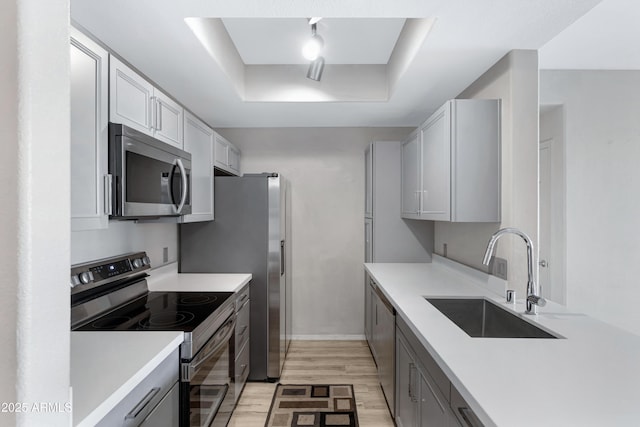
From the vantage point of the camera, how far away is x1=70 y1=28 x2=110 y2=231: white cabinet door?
4.18 ft

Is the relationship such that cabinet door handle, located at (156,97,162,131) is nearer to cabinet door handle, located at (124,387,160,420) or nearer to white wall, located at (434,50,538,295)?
cabinet door handle, located at (124,387,160,420)

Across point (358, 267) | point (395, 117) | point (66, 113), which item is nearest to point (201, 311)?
point (66, 113)

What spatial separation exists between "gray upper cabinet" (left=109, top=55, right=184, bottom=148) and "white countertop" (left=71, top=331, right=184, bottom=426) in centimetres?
92

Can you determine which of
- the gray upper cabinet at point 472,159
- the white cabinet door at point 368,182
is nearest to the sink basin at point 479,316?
the gray upper cabinet at point 472,159

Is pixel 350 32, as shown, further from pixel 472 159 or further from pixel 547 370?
pixel 547 370

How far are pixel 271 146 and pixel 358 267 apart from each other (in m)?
1.65

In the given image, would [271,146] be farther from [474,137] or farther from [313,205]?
[474,137]

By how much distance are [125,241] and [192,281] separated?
63 centimetres

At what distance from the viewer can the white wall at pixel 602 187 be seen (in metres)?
2.78

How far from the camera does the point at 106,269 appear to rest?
74.8 inches

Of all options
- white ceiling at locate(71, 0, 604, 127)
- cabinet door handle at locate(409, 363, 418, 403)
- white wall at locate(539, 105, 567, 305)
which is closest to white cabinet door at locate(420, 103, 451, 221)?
white ceiling at locate(71, 0, 604, 127)

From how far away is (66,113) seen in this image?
2.32 ft

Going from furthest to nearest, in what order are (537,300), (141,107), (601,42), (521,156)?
(601,42), (521,156), (141,107), (537,300)

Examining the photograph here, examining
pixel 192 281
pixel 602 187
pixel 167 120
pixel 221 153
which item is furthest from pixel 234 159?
pixel 602 187
